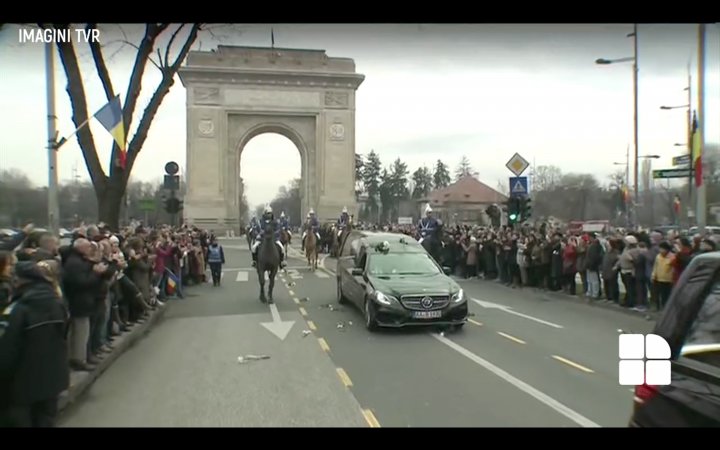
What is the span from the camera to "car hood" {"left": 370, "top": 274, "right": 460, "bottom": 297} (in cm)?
1164

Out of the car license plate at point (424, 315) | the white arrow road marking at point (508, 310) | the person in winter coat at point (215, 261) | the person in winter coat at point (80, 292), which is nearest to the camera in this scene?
the person in winter coat at point (80, 292)

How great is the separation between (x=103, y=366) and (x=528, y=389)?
5.89 metres

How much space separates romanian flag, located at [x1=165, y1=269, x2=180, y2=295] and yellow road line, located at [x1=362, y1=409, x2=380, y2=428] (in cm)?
1164

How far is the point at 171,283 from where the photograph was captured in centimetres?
1738

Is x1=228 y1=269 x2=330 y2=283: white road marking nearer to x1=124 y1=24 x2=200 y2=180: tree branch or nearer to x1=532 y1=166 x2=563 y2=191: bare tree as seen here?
x1=124 y1=24 x2=200 y2=180: tree branch

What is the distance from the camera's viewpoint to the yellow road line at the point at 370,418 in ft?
20.1

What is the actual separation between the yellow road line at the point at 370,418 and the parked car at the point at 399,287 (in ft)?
15.9

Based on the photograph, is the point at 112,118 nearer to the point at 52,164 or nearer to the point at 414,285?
the point at 52,164

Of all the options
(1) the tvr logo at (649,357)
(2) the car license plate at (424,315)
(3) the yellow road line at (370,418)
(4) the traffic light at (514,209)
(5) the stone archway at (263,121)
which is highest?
(5) the stone archway at (263,121)

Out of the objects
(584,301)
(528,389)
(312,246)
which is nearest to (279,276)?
(312,246)

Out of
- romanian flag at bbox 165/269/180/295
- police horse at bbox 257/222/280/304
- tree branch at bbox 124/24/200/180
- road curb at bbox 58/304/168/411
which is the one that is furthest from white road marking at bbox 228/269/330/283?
→ road curb at bbox 58/304/168/411

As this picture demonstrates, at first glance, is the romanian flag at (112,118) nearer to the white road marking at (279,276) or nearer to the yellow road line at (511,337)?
the yellow road line at (511,337)

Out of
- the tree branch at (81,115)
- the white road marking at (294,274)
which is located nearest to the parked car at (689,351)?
the tree branch at (81,115)

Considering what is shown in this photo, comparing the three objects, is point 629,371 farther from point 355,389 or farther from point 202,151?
point 202,151
